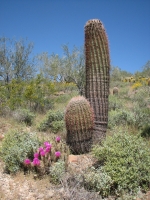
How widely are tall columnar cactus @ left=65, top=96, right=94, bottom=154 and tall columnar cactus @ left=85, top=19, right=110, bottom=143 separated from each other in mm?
219

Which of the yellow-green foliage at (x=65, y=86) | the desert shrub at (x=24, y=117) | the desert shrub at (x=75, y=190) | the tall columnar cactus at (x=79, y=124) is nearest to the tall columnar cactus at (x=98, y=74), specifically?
the tall columnar cactus at (x=79, y=124)

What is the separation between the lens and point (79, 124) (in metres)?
4.64

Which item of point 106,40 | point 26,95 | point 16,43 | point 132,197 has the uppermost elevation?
point 16,43

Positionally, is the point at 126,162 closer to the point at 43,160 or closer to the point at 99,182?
the point at 99,182

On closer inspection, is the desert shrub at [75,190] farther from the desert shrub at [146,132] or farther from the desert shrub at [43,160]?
the desert shrub at [146,132]

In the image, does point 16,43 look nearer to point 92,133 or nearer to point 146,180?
point 92,133

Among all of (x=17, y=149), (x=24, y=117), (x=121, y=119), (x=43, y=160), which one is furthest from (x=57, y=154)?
(x=24, y=117)

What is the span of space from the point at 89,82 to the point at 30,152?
6.63ft

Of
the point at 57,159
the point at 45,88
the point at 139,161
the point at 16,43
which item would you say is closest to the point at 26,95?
the point at 45,88

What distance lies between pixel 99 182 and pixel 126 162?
20.6 inches

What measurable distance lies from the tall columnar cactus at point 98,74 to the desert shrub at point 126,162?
3.77 ft

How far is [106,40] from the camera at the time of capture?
16.6 feet

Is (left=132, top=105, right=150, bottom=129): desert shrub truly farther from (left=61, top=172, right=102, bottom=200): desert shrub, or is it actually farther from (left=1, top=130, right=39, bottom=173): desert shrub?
(left=61, top=172, right=102, bottom=200): desert shrub

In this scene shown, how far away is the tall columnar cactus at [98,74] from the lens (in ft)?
16.1
